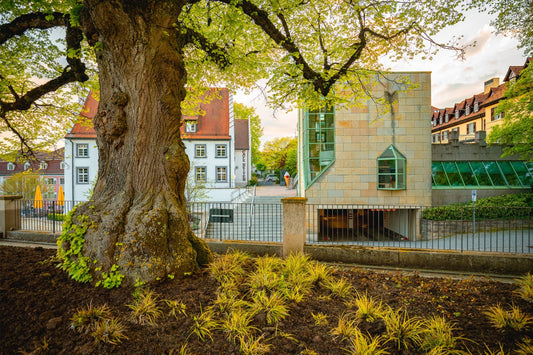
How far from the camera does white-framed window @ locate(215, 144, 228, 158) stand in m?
29.9

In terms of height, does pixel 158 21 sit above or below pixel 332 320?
above

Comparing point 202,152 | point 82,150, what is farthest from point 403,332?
point 82,150

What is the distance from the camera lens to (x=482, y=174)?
18672mm

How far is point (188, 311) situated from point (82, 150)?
107 feet

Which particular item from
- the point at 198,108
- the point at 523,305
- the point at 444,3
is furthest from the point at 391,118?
the point at 523,305

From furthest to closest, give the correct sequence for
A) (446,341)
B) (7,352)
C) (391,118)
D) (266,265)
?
(391,118)
(266,265)
(446,341)
(7,352)

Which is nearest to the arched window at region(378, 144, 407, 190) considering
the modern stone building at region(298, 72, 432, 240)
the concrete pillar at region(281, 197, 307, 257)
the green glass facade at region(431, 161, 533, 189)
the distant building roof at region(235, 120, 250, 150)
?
the modern stone building at region(298, 72, 432, 240)

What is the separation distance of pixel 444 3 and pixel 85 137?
33.4 meters

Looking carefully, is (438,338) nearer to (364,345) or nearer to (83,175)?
(364,345)

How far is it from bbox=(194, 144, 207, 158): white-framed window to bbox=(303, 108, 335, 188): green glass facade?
53.8ft

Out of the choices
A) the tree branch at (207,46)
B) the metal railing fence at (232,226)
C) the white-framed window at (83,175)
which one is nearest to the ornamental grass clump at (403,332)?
the metal railing fence at (232,226)

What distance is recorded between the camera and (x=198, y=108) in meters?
11.0

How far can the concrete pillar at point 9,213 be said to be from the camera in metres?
8.56

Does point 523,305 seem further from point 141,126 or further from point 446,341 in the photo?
point 141,126
